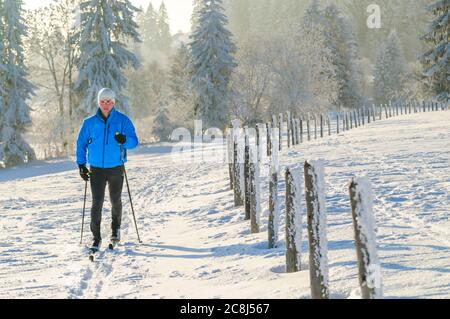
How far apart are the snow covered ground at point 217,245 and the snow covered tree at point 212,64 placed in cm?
2536

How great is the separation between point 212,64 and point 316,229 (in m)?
35.3

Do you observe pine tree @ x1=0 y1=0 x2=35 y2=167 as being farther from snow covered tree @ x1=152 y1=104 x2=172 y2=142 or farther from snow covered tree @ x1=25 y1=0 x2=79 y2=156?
snow covered tree @ x1=152 y1=104 x2=172 y2=142

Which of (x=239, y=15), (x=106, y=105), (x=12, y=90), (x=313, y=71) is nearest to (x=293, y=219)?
(x=106, y=105)

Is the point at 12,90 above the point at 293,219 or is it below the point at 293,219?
above

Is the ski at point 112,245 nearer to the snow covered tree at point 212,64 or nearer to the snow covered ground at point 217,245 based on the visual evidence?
the snow covered ground at point 217,245

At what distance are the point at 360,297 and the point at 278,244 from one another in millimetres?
2615

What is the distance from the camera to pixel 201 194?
1252 cm

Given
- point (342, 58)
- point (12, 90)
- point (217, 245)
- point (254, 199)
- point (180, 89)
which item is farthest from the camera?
point (342, 58)

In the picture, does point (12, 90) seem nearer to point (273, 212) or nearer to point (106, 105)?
point (106, 105)

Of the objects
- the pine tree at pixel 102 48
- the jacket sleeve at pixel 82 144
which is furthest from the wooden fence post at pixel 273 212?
the pine tree at pixel 102 48

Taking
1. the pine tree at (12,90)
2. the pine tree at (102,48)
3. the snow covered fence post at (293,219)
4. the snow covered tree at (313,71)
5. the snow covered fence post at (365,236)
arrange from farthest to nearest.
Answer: the snow covered tree at (313,71), the pine tree at (102,48), the pine tree at (12,90), the snow covered fence post at (293,219), the snow covered fence post at (365,236)

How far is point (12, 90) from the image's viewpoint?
27.5 meters

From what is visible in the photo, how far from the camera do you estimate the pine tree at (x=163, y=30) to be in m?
124

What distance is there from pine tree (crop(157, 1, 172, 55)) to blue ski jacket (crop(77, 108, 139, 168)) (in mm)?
118983
